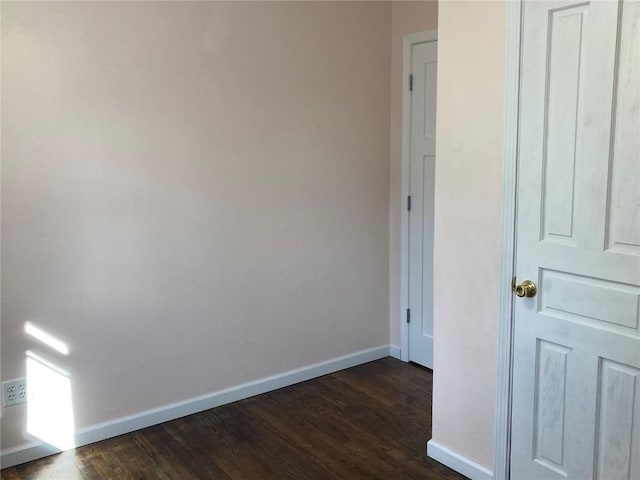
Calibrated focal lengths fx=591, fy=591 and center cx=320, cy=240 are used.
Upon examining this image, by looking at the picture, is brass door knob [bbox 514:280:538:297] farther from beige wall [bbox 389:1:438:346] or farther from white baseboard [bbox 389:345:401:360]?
white baseboard [bbox 389:345:401:360]

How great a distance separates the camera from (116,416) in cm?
300

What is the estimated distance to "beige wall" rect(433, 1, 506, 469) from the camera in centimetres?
232

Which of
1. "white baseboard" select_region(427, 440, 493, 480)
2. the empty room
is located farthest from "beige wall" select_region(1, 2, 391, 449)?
"white baseboard" select_region(427, 440, 493, 480)

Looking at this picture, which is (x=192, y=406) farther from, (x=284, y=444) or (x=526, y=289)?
(x=526, y=289)

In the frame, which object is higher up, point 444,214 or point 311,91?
point 311,91

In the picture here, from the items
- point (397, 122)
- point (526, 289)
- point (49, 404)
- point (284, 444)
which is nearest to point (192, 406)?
point (284, 444)

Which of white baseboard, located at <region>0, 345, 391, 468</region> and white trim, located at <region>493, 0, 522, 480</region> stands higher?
white trim, located at <region>493, 0, 522, 480</region>

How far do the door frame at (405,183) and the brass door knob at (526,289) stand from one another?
164 centimetres

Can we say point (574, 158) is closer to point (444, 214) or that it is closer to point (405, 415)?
point (444, 214)

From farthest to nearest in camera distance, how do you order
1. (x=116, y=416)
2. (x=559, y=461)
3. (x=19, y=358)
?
(x=116, y=416), (x=19, y=358), (x=559, y=461)

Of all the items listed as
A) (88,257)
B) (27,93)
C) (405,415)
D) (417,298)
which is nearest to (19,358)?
(88,257)

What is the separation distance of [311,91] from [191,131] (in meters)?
0.82

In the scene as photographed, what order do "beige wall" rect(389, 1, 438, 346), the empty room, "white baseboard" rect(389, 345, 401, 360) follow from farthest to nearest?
"white baseboard" rect(389, 345, 401, 360) → "beige wall" rect(389, 1, 438, 346) → the empty room

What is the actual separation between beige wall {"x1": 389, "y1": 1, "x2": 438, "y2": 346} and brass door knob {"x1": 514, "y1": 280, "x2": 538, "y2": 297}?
5.55ft
